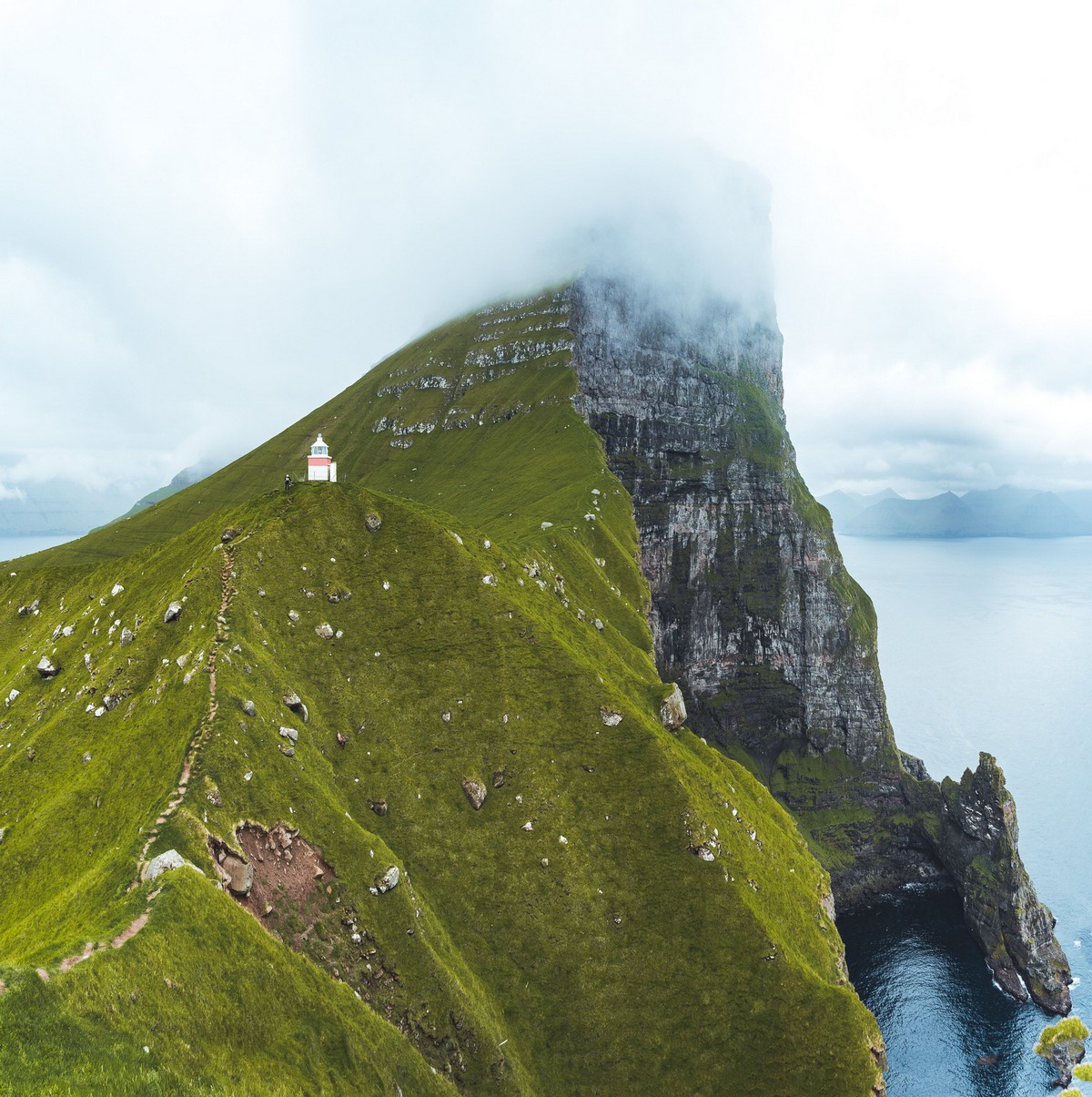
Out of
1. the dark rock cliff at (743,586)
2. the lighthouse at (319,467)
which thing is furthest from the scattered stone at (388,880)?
the dark rock cliff at (743,586)

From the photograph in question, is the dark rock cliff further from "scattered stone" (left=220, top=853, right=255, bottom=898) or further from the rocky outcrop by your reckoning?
"scattered stone" (left=220, top=853, right=255, bottom=898)

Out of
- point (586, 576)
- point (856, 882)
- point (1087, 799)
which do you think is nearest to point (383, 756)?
point (586, 576)

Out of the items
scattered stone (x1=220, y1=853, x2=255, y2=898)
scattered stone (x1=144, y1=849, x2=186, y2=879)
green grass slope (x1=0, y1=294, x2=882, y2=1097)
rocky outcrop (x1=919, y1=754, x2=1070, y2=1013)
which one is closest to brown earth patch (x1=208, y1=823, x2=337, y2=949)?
scattered stone (x1=220, y1=853, x2=255, y2=898)

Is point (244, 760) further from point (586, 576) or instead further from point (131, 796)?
point (586, 576)

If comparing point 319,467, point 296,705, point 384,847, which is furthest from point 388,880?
point 319,467

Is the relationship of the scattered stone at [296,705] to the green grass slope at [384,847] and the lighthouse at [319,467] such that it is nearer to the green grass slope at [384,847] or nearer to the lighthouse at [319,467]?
the green grass slope at [384,847]

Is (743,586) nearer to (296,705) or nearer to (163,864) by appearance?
(296,705)
